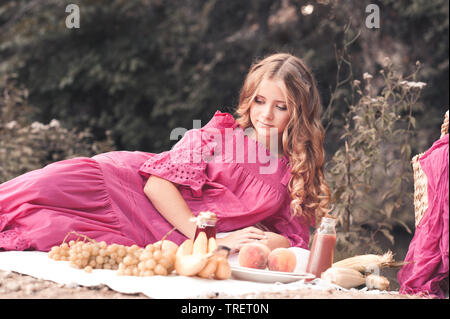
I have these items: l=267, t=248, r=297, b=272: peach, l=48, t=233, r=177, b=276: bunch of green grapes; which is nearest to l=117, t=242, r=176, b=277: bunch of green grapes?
l=48, t=233, r=177, b=276: bunch of green grapes

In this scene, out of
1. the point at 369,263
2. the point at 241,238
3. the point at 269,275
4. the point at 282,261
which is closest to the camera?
the point at 269,275

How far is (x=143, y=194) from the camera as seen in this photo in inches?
110

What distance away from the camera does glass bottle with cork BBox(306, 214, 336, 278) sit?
217 centimetres

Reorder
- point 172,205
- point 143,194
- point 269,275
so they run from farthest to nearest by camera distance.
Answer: point 143,194
point 172,205
point 269,275

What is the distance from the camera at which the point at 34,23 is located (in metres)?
6.61

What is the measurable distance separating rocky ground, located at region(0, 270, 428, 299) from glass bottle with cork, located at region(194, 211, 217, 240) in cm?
34

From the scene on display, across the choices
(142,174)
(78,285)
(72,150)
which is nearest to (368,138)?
(142,174)

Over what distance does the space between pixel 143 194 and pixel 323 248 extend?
3.33 feet

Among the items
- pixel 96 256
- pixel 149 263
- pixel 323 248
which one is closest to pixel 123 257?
pixel 96 256

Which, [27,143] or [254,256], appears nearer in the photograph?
[254,256]

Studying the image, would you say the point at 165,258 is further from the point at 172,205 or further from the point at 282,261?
the point at 172,205

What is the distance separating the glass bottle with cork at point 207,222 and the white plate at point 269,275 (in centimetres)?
17
